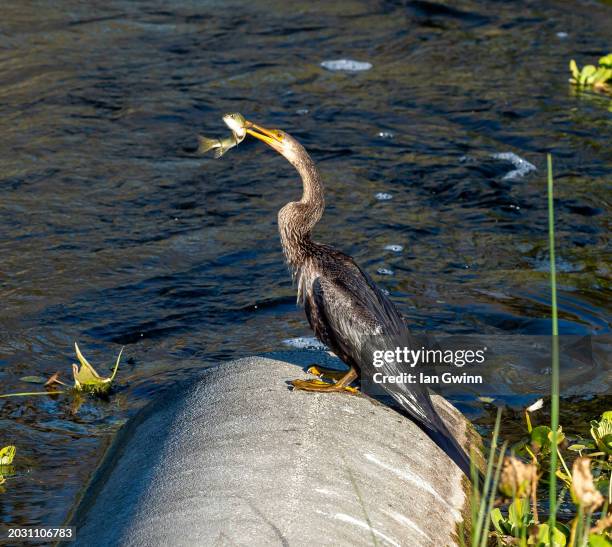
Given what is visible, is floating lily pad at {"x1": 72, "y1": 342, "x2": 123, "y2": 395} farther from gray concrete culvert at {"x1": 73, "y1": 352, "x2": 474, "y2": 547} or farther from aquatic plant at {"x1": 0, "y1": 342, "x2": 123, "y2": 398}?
gray concrete culvert at {"x1": 73, "y1": 352, "x2": 474, "y2": 547}

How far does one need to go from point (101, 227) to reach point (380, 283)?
2.06m

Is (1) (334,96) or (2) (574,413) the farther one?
(1) (334,96)

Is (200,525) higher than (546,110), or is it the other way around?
(200,525)

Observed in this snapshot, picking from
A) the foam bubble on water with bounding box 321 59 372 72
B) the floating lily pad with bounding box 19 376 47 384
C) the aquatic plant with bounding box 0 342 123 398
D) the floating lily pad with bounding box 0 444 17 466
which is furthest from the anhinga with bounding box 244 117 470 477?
the foam bubble on water with bounding box 321 59 372 72

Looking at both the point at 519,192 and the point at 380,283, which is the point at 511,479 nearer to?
the point at 380,283

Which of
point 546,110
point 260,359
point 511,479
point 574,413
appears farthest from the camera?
point 546,110

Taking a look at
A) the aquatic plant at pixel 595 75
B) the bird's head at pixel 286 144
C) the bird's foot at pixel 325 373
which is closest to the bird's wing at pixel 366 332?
the bird's foot at pixel 325 373

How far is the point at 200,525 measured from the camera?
10.3ft

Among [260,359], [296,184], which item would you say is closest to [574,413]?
[260,359]

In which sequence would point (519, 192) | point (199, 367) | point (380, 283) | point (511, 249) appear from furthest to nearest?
1. point (519, 192)
2. point (511, 249)
3. point (380, 283)
4. point (199, 367)

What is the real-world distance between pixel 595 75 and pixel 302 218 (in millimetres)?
5528

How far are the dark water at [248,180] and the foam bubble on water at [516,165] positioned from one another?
7cm

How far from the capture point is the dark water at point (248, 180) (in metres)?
6.04

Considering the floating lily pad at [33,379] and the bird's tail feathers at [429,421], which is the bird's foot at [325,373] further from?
the floating lily pad at [33,379]
